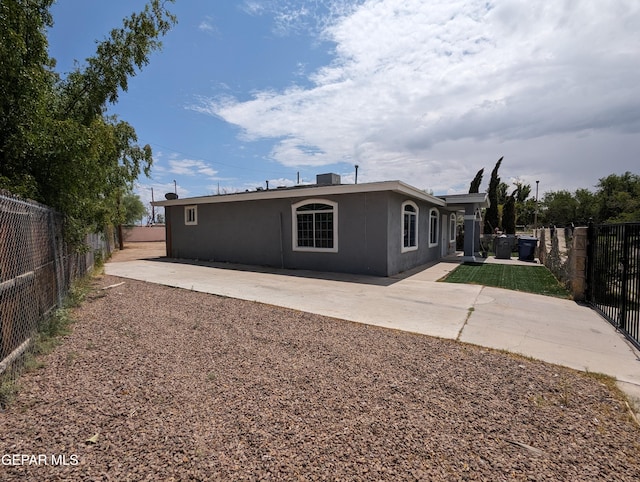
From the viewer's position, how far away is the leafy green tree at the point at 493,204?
83.6 feet

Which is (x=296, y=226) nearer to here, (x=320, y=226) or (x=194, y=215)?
(x=320, y=226)

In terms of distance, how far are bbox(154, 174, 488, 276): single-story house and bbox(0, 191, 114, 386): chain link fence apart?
6828mm

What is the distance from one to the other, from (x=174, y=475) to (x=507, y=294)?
7.70 m

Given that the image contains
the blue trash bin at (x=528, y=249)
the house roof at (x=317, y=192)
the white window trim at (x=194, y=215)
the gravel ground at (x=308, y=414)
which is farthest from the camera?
the blue trash bin at (x=528, y=249)

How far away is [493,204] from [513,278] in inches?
684

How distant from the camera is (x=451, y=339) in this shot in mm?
4559

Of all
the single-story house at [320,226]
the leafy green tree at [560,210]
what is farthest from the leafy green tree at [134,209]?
the leafy green tree at [560,210]

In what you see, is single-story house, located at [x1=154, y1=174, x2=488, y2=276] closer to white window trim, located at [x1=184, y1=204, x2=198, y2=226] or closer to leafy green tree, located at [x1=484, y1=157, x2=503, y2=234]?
white window trim, located at [x1=184, y1=204, x2=198, y2=226]

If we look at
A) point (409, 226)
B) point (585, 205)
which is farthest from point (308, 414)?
point (585, 205)

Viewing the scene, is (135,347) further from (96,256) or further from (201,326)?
(96,256)

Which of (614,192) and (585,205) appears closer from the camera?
(614,192)

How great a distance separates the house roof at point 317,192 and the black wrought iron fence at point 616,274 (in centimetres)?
452

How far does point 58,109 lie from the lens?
618 cm

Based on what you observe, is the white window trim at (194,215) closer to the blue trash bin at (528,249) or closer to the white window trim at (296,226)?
the white window trim at (296,226)
